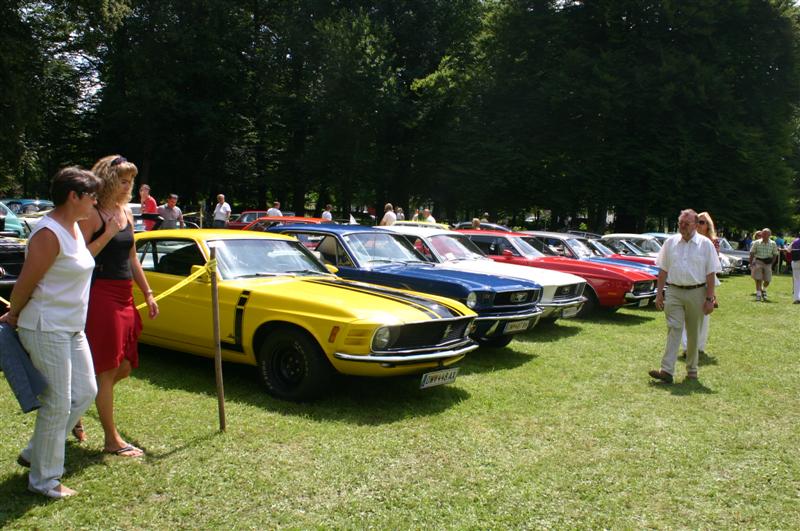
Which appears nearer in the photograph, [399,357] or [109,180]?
[109,180]

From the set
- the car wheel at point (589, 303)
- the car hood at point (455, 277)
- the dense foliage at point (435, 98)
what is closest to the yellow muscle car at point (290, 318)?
the car hood at point (455, 277)

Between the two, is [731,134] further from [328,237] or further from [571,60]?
[328,237]

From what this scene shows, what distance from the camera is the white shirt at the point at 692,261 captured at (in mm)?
7285

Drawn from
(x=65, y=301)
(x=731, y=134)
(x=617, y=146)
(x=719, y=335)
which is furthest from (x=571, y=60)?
(x=65, y=301)

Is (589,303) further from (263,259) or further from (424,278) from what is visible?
(263,259)

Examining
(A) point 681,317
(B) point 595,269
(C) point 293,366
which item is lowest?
(C) point 293,366

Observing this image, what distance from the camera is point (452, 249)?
1091 centimetres

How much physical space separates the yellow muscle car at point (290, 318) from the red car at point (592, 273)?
6.09m

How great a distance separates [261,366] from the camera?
19.8 feet

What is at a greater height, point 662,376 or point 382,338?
point 382,338

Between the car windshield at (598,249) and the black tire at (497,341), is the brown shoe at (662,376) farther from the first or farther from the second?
the car windshield at (598,249)

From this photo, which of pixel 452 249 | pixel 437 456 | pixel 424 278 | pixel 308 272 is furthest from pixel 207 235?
pixel 452 249

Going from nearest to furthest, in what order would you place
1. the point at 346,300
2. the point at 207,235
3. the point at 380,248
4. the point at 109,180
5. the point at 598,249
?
the point at 109,180 < the point at 346,300 < the point at 207,235 < the point at 380,248 < the point at 598,249

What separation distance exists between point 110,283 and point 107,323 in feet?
0.87
